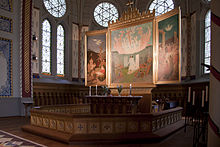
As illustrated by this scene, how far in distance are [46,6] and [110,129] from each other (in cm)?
1158

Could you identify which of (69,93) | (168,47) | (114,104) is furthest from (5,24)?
(168,47)

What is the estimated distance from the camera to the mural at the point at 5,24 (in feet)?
34.7

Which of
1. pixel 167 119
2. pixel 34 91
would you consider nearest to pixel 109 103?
pixel 167 119

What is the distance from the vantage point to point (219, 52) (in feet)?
6.72

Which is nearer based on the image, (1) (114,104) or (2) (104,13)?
(1) (114,104)

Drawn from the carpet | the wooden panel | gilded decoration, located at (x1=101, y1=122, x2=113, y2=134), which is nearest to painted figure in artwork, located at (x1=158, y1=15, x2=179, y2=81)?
gilded decoration, located at (x1=101, y1=122, x2=113, y2=134)

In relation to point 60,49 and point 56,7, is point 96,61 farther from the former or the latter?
point 56,7

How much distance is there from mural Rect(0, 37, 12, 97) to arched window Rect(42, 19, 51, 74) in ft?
8.93

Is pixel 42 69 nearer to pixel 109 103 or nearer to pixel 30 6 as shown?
pixel 30 6

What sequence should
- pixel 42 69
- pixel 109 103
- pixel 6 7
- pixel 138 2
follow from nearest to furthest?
pixel 109 103, pixel 6 7, pixel 42 69, pixel 138 2

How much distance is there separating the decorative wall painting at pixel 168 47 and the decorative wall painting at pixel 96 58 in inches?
133

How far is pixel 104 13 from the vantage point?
16391 mm

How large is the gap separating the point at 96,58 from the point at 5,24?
545 cm

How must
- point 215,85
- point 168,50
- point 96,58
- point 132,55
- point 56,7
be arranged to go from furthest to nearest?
point 56,7, point 96,58, point 132,55, point 168,50, point 215,85
